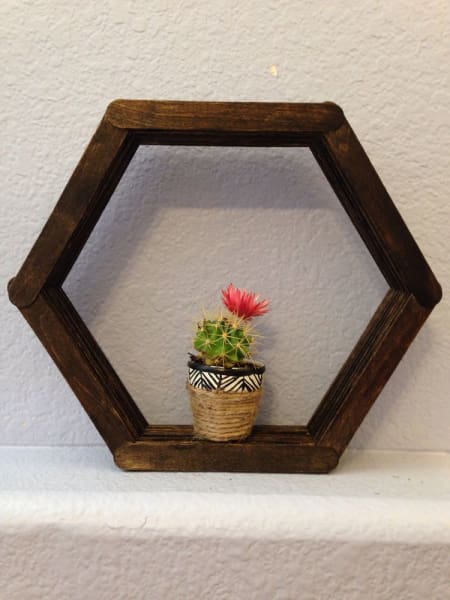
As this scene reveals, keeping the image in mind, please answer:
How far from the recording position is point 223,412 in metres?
0.60

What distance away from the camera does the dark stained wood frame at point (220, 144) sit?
0.58 meters

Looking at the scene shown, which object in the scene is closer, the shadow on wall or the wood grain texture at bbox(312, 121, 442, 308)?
the wood grain texture at bbox(312, 121, 442, 308)

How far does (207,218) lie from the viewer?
27.2 inches

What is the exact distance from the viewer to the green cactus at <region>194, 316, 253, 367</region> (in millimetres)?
598

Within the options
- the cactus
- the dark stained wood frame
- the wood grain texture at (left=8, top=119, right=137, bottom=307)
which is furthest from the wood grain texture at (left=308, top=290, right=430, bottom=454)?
the wood grain texture at (left=8, top=119, right=137, bottom=307)

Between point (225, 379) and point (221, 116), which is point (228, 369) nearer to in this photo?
point (225, 379)

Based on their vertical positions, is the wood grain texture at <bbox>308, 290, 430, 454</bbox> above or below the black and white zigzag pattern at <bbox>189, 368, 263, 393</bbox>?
above

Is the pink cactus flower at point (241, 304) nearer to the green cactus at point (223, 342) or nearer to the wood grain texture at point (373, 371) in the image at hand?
the green cactus at point (223, 342)

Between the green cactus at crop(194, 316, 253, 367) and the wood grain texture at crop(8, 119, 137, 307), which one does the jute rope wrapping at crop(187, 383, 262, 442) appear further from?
the wood grain texture at crop(8, 119, 137, 307)

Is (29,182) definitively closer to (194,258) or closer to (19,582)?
(194,258)

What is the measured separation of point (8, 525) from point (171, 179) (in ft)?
1.24

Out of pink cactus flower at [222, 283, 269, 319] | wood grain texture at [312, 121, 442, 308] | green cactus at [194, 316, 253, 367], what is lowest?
green cactus at [194, 316, 253, 367]

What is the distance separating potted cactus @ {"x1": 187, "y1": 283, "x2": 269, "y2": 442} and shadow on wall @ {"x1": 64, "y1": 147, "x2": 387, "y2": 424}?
0.08m

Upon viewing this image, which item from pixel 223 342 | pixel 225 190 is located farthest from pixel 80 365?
pixel 225 190
